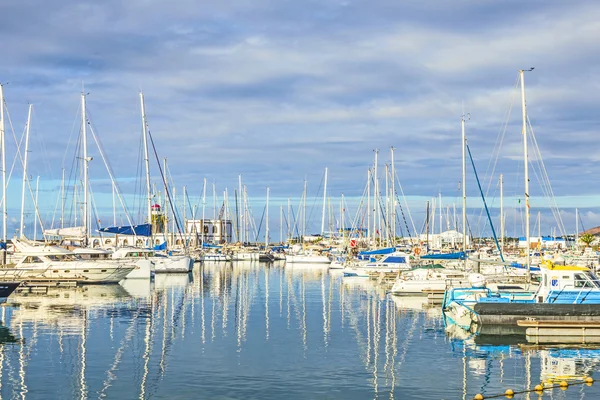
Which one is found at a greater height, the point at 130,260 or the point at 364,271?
the point at 130,260

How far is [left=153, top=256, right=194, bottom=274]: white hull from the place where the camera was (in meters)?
84.3

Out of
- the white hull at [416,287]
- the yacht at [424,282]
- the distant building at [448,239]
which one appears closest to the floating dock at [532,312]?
the yacht at [424,282]

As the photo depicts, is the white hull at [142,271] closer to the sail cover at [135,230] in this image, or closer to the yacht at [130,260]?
the yacht at [130,260]

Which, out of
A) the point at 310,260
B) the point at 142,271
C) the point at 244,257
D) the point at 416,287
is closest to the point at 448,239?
the point at 310,260

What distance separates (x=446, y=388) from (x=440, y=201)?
363ft

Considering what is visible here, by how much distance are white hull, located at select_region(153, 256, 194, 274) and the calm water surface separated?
31182 mm

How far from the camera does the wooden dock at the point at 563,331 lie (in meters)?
35.6

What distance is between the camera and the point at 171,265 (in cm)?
8512

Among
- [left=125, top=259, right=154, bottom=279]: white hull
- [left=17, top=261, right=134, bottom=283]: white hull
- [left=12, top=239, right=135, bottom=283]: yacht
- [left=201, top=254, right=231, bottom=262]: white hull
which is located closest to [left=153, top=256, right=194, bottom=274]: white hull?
[left=125, top=259, right=154, bottom=279]: white hull

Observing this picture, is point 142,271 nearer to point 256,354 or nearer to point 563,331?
point 256,354

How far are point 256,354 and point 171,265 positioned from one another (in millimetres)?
54826

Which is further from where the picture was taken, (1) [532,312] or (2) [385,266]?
(2) [385,266]

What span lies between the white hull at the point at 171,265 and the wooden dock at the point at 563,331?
54.9m

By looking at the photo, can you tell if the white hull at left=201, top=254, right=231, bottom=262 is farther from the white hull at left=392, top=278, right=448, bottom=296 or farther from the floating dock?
the floating dock
